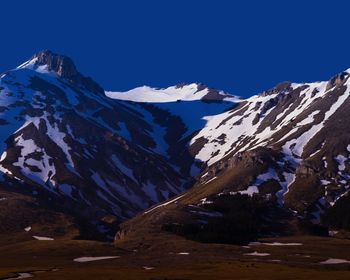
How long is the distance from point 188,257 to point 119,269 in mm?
25220

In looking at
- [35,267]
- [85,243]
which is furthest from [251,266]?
[85,243]

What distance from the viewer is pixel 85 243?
19088 centimetres

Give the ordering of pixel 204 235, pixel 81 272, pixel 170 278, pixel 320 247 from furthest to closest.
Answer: pixel 204 235 → pixel 320 247 → pixel 81 272 → pixel 170 278

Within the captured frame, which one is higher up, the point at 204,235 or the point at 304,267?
the point at 204,235

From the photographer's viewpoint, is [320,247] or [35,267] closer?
[35,267]

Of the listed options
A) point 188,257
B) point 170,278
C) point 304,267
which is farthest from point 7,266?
point 304,267

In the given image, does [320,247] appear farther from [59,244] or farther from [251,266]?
[59,244]

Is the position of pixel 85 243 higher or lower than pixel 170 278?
higher

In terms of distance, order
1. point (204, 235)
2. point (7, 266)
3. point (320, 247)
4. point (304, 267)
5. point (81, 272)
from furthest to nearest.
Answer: point (204, 235), point (320, 247), point (7, 266), point (304, 267), point (81, 272)

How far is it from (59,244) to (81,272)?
66.1m

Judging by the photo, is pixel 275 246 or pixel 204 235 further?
pixel 204 235

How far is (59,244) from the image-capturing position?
630 ft

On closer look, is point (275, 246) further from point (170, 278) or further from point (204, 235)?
point (170, 278)

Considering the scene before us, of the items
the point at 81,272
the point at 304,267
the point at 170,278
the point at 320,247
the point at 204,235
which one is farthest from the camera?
the point at 204,235
